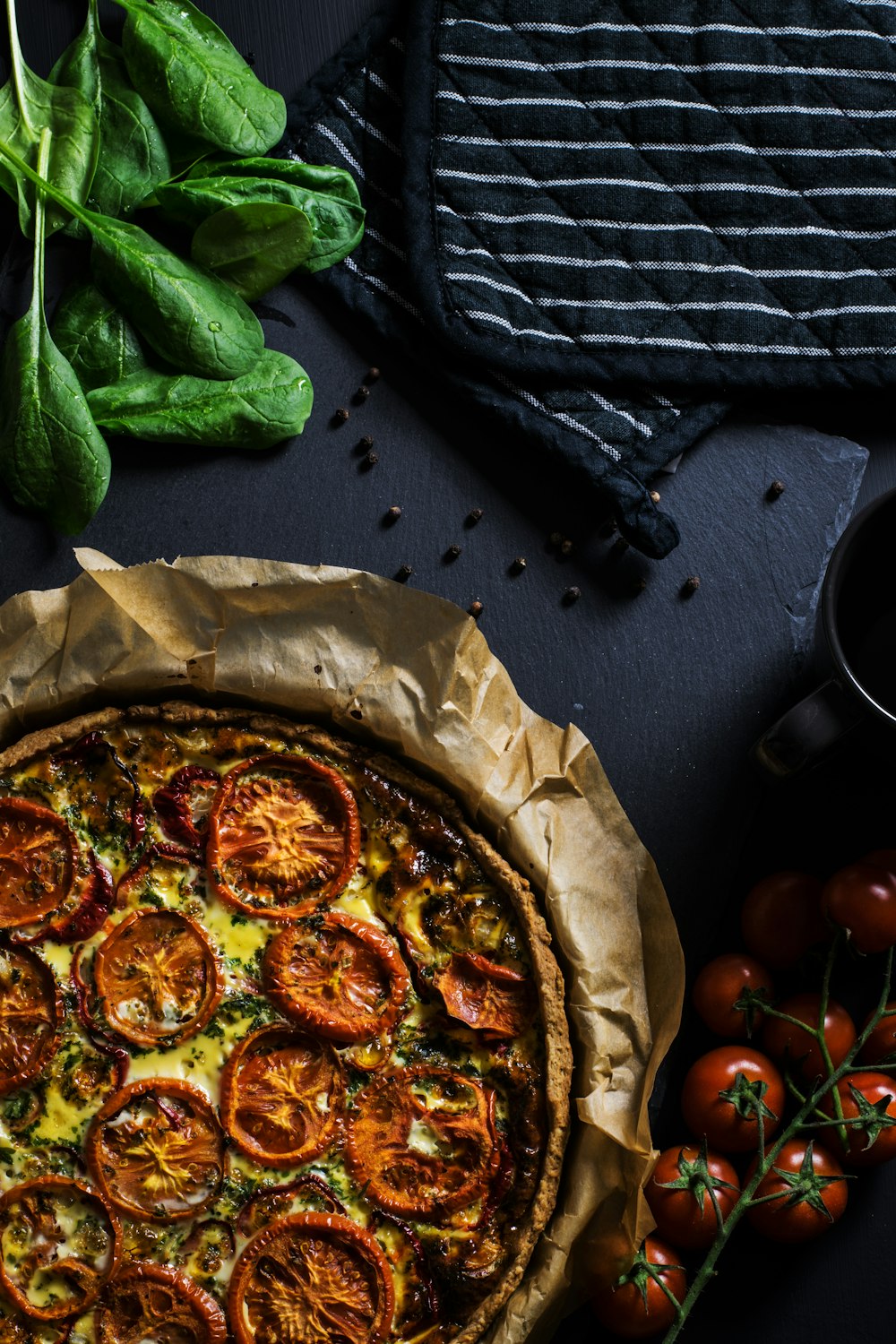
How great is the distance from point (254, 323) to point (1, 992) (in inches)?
65.4

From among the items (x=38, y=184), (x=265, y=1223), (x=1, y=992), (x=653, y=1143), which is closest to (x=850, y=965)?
(x=653, y=1143)

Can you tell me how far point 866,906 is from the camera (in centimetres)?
278

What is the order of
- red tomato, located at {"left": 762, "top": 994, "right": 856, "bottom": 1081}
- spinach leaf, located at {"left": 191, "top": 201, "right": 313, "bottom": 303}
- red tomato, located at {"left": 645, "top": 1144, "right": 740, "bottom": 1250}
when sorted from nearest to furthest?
red tomato, located at {"left": 645, "top": 1144, "right": 740, "bottom": 1250} < red tomato, located at {"left": 762, "top": 994, "right": 856, "bottom": 1081} < spinach leaf, located at {"left": 191, "top": 201, "right": 313, "bottom": 303}

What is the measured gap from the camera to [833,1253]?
9.44 feet

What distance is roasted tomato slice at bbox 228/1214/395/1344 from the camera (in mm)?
2482

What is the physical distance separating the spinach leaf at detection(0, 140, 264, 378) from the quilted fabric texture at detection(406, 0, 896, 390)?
1.58 ft

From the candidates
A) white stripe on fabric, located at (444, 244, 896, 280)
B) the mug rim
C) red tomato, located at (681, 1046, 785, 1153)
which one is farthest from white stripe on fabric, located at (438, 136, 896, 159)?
red tomato, located at (681, 1046, 785, 1153)

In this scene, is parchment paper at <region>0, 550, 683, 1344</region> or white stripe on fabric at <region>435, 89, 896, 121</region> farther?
white stripe on fabric at <region>435, 89, 896, 121</region>

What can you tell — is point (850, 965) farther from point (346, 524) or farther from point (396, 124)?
point (396, 124)

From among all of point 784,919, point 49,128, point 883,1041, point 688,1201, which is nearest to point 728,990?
point 784,919

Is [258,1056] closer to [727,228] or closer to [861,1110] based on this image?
[861,1110]

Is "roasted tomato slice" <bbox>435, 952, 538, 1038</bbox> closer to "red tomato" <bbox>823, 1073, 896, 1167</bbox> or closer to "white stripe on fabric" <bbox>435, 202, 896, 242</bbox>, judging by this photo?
"red tomato" <bbox>823, 1073, 896, 1167</bbox>

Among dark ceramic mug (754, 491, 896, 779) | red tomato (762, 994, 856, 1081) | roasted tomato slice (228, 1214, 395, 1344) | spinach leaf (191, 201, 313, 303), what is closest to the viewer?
roasted tomato slice (228, 1214, 395, 1344)

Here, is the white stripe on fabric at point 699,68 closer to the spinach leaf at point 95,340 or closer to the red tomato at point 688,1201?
the spinach leaf at point 95,340
